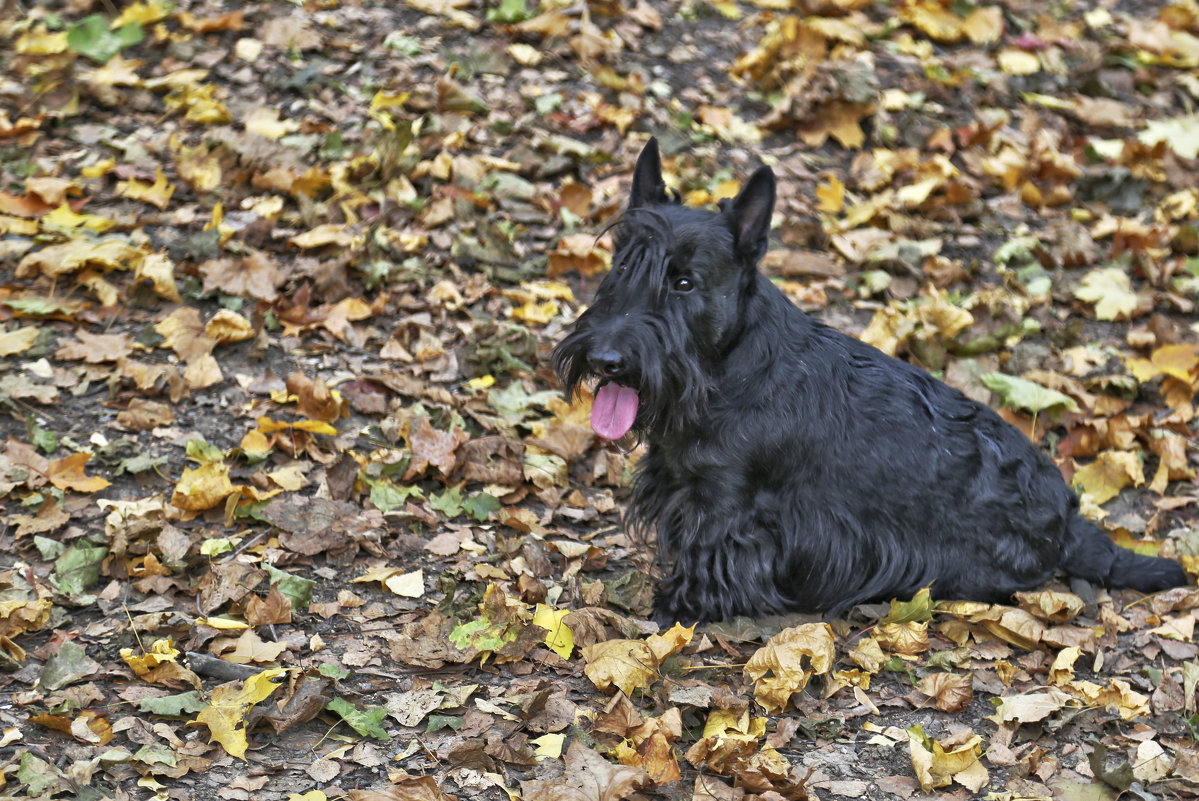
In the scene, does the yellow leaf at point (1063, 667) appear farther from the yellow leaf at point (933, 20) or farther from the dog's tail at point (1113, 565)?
the yellow leaf at point (933, 20)

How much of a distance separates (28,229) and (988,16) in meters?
6.55

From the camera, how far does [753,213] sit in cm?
402

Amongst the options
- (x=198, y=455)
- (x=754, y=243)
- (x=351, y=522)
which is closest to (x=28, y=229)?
(x=198, y=455)

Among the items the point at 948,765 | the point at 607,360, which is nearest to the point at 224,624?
the point at 607,360

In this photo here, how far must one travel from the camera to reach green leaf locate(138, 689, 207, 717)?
348cm

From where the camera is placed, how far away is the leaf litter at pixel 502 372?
11.9 feet

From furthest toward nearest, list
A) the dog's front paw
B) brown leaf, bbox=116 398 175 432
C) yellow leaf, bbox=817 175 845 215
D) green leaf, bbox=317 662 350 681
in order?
yellow leaf, bbox=817 175 845 215, brown leaf, bbox=116 398 175 432, the dog's front paw, green leaf, bbox=317 662 350 681

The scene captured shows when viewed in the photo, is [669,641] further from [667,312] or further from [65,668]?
[65,668]

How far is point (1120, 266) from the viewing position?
677 centimetres

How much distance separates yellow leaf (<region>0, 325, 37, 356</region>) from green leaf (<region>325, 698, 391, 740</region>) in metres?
2.55

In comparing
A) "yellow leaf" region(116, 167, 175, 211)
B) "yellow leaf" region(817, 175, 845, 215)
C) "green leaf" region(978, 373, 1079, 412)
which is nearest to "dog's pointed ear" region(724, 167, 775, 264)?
"green leaf" region(978, 373, 1079, 412)

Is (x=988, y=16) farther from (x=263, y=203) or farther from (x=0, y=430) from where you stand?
A: (x=0, y=430)

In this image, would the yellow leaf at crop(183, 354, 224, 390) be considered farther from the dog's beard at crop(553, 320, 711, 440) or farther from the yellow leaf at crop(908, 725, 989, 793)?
the yellow leaf at crop(908, 725, 989, 793)

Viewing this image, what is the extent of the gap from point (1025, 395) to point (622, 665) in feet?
9.20
